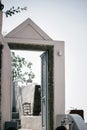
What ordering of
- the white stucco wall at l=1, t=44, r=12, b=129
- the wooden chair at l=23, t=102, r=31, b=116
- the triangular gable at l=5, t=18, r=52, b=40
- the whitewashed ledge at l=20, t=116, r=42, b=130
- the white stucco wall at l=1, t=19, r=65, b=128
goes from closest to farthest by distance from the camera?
the white stucco wall at l=1, t=44, r=12, b=129, the white stucco wall at l=1, t=19, r=65, b=128, the triangular gable at l=5, t=18, r=52, b=40, the whitewashed ledge at l=20, t=116, r=42, b=130, the wooden chair at l=23, t=102, r=31, b=116

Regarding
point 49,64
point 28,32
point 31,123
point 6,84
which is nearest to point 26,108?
point 31,123

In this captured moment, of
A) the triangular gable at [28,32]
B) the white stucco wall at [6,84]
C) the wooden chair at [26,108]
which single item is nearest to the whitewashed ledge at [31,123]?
the white stucco wall at [6,84]

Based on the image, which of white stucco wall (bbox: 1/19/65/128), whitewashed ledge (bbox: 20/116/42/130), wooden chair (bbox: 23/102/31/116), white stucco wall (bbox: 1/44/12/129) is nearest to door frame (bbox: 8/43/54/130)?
white stucco wall (bbox: 1/19/65/128)

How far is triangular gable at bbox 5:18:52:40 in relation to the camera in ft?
36.6

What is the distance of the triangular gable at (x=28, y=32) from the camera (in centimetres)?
1114

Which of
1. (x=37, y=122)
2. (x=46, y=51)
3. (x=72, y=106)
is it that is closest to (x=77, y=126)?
(x=46, y=51)

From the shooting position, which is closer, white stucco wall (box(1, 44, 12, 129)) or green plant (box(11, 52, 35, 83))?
white stucco wall (box(1, 44, 12, 129))

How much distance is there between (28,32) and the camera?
1122cm

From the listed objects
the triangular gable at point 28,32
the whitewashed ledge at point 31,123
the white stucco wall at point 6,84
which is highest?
the triangular gable at point 28,32

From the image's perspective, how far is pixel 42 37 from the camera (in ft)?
37.0

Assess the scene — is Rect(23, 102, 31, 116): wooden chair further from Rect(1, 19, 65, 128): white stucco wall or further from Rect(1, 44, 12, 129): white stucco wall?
Rect(1, 44, 12, 129): white stucco wall

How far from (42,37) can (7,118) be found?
2.95 meters

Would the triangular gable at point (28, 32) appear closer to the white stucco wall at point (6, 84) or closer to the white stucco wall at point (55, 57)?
the white stucco wall at point (55, 57)

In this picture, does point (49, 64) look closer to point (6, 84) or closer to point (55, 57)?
point (55, 57)
